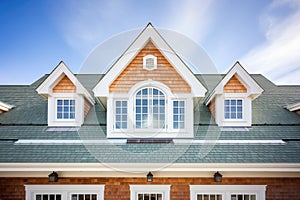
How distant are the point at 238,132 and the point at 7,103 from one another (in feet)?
26.6

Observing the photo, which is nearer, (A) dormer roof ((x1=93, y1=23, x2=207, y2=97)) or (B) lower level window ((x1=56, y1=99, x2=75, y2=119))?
(A) dormer roof ((x1=93, y1=23, x2=207, y2=97))

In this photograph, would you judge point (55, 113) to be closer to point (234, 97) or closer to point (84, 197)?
point (84, 197)

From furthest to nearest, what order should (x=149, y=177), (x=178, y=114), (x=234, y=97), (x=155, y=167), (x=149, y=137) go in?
(x=234, y=97)
(x=178, y=114)
(x=149, y=137)
(x=149, y=177)
(x=155, y=167)

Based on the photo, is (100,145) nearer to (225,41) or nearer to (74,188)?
(74,188)

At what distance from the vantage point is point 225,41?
35.3 ft

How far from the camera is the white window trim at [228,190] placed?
21.6ft

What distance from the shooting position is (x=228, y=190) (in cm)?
664

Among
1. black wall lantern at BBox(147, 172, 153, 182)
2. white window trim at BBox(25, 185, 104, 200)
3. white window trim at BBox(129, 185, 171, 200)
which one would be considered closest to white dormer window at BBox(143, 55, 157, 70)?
black wall lantern at BBox(147, 172, 153, 182)

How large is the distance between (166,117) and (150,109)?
1.77 ft

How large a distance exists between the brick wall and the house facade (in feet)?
0.09

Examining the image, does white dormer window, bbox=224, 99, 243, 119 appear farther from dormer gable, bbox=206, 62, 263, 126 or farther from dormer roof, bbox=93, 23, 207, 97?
dormer roof, bbox=93, 23, 207, 97

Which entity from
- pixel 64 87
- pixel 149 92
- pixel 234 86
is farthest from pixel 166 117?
pixel 64 87

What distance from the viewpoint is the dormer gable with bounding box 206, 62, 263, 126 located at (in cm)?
769

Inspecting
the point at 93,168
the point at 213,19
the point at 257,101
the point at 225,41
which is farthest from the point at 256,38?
the point at 93,168
